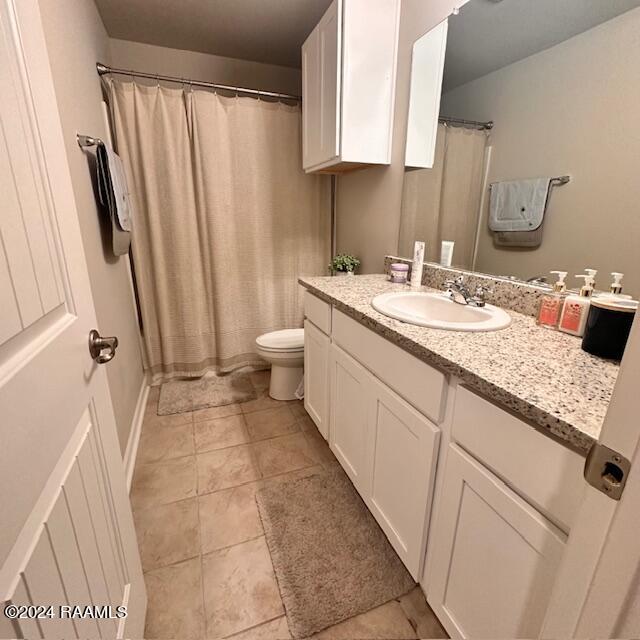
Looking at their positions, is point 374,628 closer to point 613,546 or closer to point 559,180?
point 613,546

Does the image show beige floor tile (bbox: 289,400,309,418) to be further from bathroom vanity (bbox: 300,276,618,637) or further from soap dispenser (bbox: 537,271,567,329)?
soap dispenser (bbox: 537,271,567,329)

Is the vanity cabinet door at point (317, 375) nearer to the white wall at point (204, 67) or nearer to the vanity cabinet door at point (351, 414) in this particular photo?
the vanity cabinet door at point (351, 414)

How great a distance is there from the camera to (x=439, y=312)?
4.40 ft

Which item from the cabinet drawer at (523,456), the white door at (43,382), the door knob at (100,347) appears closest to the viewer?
the white door at (43,382)

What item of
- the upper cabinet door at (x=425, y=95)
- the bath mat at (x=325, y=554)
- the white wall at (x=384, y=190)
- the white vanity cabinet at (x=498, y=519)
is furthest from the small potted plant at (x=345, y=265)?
the white vanity cabinet at (x=498, y=519)

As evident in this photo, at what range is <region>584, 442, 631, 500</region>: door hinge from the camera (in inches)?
13.6

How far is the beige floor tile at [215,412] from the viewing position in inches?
82.8

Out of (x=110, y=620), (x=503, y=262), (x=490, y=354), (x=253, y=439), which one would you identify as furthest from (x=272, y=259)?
(x=110, y=620)

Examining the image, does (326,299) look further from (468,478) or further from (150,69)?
(150,69)

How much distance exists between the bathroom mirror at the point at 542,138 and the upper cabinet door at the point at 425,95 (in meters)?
0.03

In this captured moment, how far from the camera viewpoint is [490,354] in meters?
0.82

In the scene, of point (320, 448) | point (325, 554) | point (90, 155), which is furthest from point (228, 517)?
point (90, 155)

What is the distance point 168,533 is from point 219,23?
274cm

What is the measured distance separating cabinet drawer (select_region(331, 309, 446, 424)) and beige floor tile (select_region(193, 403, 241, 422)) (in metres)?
1.12
